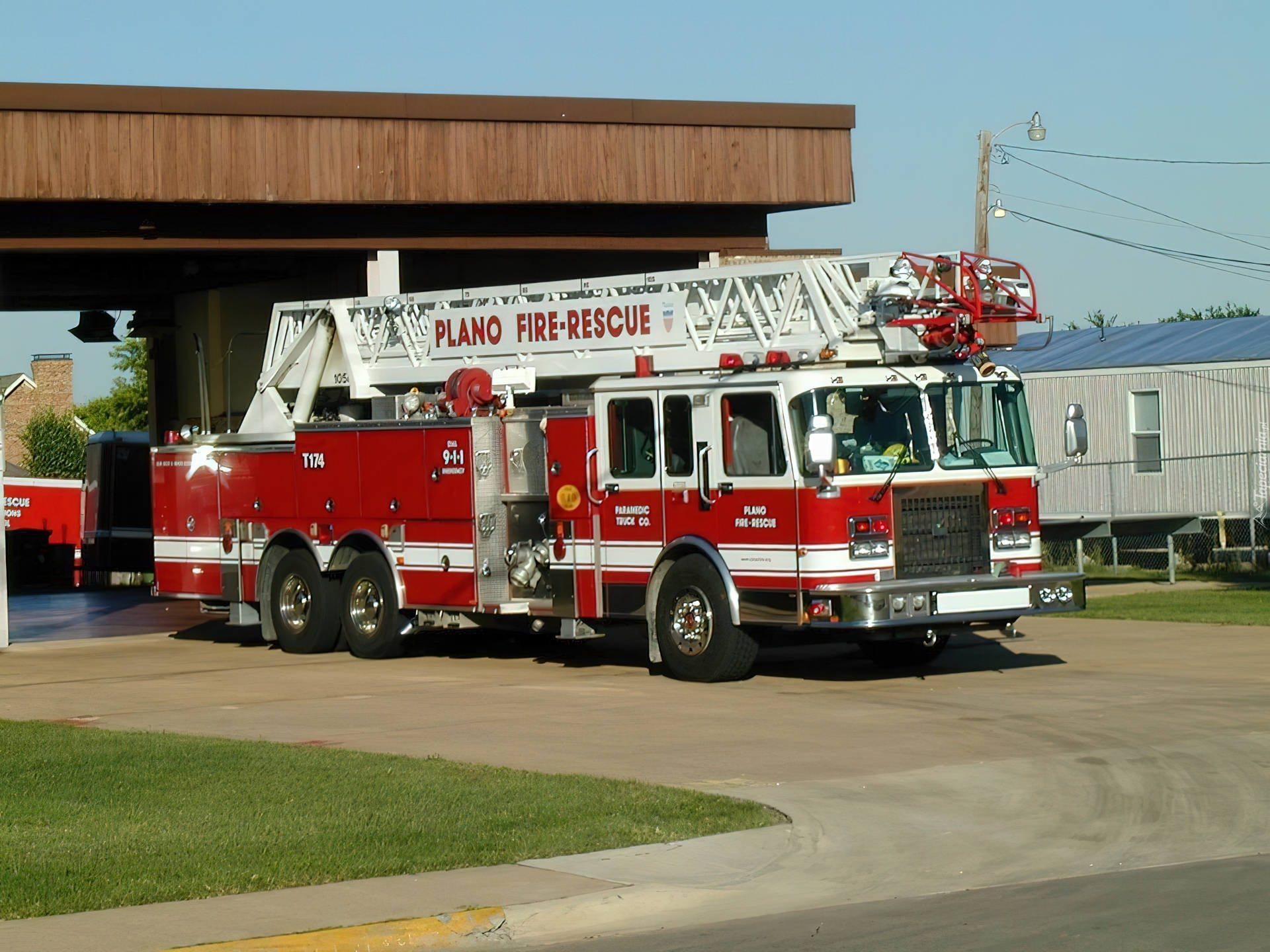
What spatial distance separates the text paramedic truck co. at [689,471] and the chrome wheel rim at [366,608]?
3 cm

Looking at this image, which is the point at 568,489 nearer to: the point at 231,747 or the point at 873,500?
the point at 873,500

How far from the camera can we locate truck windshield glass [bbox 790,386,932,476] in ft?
46.5

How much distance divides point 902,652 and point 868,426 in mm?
2780

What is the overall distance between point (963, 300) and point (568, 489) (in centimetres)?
396

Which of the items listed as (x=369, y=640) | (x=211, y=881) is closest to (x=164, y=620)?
(x=369, y=640)

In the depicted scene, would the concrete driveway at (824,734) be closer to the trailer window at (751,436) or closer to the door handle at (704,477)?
the door handle at (704,477)

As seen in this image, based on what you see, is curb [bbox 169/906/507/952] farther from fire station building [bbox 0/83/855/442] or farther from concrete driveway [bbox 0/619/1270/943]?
fire station building [bbox 0/83/855/442]

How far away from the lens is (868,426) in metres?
14.4

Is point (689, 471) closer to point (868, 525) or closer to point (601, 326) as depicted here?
point (868, 525)

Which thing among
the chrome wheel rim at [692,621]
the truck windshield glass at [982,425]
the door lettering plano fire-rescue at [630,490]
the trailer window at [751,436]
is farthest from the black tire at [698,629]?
the truck windshield glass at [982,425]

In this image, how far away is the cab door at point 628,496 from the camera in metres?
15.4

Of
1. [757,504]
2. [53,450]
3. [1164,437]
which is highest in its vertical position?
[53,450]

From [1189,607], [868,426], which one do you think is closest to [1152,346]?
[1189,607]

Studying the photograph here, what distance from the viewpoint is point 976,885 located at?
7.95 metres
